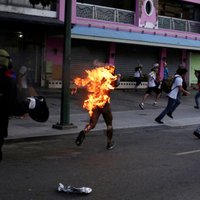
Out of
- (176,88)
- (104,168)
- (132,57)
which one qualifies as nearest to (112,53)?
(132,57)

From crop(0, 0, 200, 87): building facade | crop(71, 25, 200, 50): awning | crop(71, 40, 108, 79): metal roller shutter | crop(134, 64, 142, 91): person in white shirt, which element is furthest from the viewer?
crop(134, 64, 142, 91): person in white shirt

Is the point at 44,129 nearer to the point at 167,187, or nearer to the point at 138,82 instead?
the point at 167,187

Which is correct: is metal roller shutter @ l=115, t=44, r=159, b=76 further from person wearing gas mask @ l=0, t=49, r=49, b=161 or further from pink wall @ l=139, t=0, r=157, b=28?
person wearing gas mask @ l=0, t=49, r=49, b=161

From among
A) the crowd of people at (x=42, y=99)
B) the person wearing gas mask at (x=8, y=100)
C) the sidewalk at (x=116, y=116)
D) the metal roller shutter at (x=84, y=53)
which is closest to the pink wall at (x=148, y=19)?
the metal roller shutter at (x=84, y=53)

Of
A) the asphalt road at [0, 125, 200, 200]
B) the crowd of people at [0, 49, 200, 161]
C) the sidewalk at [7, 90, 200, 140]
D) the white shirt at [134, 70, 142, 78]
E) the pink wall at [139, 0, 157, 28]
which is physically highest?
the pink wall at [139, 0, 157, 28]

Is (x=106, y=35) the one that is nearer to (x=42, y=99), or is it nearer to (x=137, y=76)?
(x=137, y=76)

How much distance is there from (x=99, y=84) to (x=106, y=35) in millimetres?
14847

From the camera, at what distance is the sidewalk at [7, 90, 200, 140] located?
11897 mm

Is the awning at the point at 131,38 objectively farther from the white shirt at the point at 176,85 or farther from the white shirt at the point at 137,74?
the white shirt at the point at 176,85

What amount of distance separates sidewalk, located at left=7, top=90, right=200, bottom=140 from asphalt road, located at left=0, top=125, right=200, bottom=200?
2.68ft

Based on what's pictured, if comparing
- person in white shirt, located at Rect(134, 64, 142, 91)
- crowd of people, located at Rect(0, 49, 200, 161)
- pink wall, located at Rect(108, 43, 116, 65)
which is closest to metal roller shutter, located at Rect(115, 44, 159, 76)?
pink wall, located at Rect(108, 43, 116, 65)

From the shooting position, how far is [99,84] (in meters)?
9.43

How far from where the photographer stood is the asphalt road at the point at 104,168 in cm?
639

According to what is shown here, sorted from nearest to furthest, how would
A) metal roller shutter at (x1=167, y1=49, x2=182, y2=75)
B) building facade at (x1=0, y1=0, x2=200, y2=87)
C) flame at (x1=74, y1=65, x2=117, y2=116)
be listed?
flame at (x1=74, y1=65, x2=117, y2=116) < building facade at (x1=0, y1=0, x2=200, y2=87) < metal roller shutter at (x1=167, y1=49, x2=182, y2=75)
